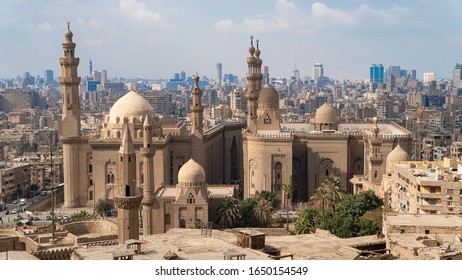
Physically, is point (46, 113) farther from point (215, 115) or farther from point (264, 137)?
point (264, 137)

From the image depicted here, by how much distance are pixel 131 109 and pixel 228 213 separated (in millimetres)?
6824

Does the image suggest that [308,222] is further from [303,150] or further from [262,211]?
[303,150]

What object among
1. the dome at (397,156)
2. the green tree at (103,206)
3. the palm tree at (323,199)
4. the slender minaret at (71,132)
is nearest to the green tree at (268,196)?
the palm tree at (323,199)

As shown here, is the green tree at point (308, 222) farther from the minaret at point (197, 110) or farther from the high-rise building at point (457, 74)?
the minaret at point (197, 110)

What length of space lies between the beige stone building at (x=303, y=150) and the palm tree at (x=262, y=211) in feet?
11.2

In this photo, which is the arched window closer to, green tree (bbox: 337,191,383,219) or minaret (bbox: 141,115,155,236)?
minaret (bbox: 141,115,155,236)

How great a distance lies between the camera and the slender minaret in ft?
86.5

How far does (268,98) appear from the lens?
2688 cm

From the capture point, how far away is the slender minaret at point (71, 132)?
26.4 metres

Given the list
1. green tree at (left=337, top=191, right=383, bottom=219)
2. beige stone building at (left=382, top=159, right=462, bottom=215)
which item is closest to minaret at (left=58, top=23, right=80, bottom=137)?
green tree at (left=337, top=191, right=383, bottom=219)

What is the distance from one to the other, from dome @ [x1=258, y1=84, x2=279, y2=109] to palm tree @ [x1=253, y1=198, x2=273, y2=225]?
5792 millimetres

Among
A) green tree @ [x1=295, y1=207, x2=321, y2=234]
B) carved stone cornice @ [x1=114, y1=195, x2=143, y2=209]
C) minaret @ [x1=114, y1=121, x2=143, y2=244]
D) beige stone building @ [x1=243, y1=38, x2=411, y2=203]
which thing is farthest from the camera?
beige stone building @ [x1=243, y1=38, x2=411, y2=203]

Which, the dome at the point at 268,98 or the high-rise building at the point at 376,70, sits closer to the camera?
the high-rise building at the point at 376,70

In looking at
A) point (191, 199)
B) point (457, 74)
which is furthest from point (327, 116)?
point (457, 74)
